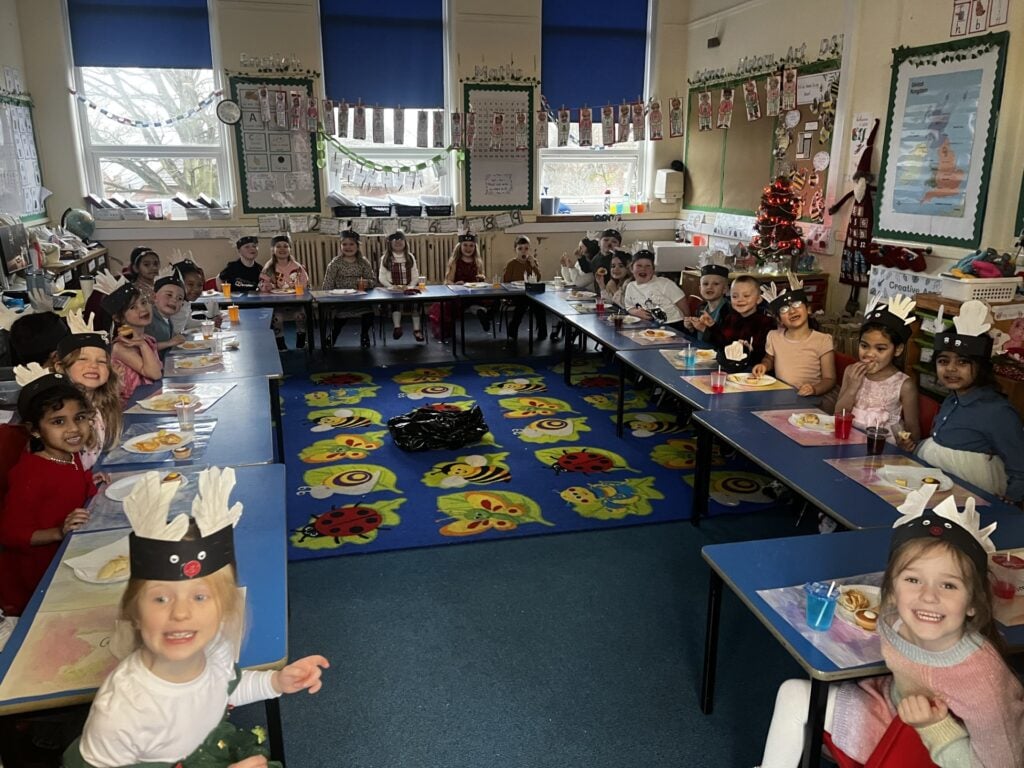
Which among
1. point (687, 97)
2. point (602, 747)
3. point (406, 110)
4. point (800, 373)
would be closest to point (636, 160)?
point (687, 97)

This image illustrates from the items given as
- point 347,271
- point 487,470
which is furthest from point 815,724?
point 347,271

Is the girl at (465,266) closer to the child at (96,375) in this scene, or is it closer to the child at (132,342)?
the child at (132,342)

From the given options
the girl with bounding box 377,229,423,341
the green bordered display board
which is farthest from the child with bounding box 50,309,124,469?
the green bordered display board

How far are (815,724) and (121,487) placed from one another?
244 cm

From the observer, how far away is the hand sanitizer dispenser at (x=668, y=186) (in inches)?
397

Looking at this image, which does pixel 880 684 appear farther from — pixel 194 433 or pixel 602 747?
pixel 194 433

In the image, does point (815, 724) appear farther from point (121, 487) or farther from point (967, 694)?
point (121, 487)

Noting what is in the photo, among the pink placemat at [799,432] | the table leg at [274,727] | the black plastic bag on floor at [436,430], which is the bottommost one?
the black plastic bag on floor at [436,430]

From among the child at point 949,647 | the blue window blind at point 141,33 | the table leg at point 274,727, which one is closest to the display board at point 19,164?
the blue window blind at point 141,33

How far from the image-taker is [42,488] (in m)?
2.64

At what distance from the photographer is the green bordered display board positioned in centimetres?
758

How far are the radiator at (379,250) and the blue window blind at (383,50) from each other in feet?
5.34

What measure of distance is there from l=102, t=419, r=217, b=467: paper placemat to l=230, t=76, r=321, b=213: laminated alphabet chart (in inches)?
242

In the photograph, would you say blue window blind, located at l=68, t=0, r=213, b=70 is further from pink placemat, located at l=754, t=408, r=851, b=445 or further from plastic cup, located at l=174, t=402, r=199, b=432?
pink placemat, located at l=754, t=408, r=851, b=445
